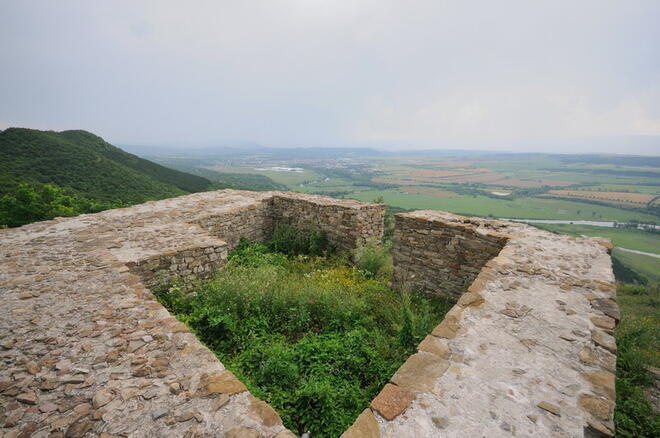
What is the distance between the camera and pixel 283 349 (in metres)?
3.47

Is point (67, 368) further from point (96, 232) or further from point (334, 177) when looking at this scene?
point (334, 177)

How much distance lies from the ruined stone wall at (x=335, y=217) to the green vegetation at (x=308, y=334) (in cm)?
176

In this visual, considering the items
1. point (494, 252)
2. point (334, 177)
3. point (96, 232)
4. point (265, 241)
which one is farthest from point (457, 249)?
point (334, 177)

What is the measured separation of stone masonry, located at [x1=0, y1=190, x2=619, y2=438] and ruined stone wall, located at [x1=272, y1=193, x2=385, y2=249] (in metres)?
2.79

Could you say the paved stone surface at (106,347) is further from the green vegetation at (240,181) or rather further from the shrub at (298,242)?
the green vegetation at (240,181)

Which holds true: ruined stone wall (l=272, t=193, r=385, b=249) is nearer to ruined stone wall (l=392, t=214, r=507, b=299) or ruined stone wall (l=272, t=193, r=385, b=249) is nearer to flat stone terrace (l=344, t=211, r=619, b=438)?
ruined stone wall (l=392, t=214, r=507, b=299)

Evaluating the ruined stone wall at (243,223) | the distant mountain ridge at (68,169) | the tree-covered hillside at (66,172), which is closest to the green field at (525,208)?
the distant mountain ridge at (68,169)

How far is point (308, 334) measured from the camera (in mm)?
4020

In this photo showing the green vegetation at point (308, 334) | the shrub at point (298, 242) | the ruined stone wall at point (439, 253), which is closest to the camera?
the green vegetation at point (308, 334)

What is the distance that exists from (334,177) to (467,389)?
9106 cm

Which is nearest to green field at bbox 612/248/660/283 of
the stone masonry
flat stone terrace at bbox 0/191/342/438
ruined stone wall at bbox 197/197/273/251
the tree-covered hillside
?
the stone masonry

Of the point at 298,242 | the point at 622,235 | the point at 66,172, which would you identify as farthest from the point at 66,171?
the point at 622,235

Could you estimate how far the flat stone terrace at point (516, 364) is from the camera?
1954mm

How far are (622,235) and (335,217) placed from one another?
156 feet
